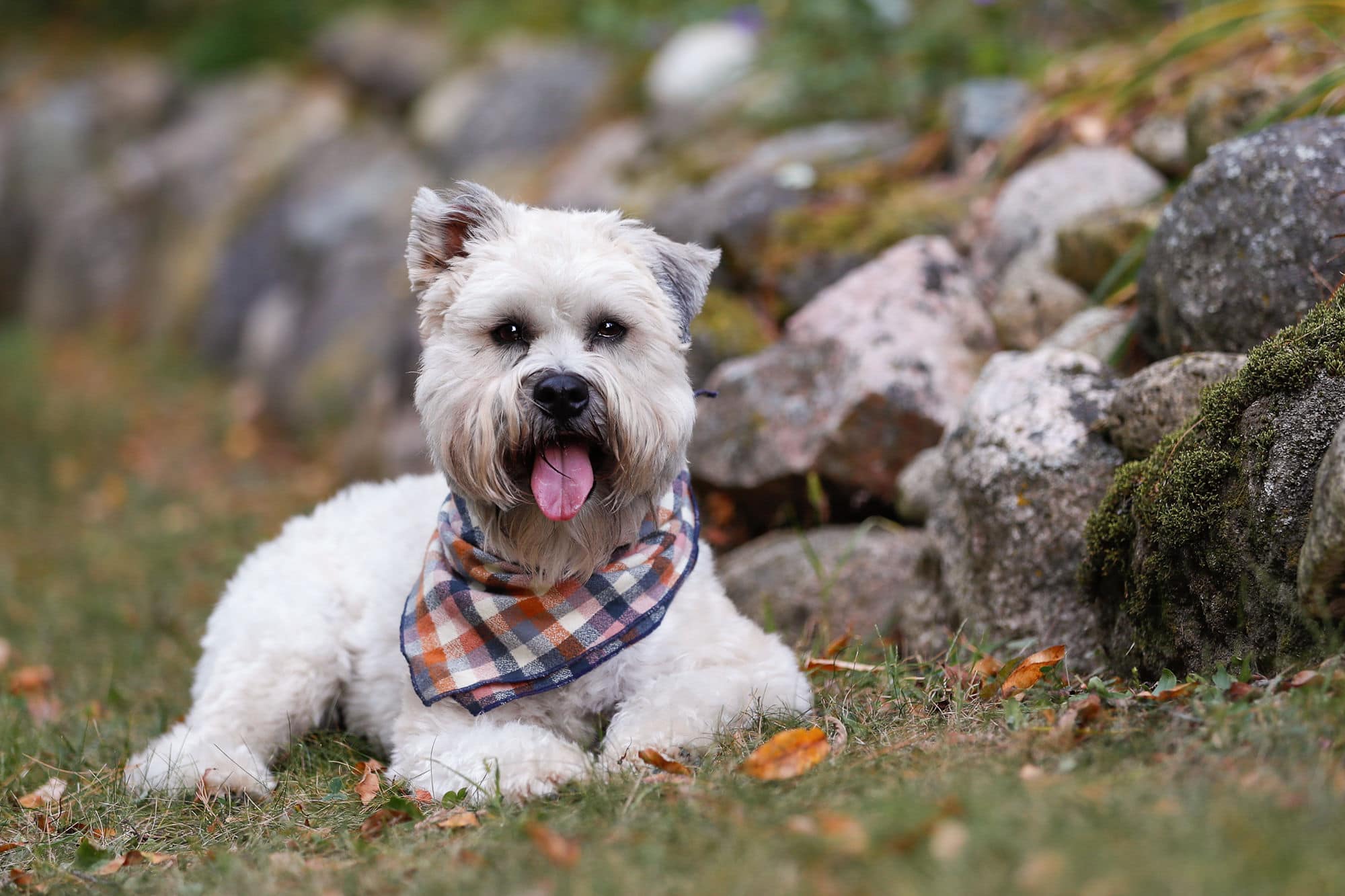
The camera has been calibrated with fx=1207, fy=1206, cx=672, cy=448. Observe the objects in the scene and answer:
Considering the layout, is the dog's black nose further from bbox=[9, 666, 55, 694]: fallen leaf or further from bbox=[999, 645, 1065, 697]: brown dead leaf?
bbox=[9, 666, 55, 694]: fallen leaf

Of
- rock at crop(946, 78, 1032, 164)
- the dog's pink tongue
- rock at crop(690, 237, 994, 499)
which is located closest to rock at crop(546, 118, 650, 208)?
rock at crop(946, 78, 1032, 164)

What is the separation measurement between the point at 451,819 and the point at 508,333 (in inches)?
55.6

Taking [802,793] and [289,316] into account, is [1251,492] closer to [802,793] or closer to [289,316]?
[802,793]

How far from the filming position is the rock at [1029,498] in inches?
160

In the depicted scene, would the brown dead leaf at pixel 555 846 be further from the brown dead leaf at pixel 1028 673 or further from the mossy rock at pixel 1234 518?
the mossy rock at pixel 1234 518

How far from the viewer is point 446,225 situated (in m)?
3.87

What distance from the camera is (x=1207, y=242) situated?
4121 mm

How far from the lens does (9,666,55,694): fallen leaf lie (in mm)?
5863

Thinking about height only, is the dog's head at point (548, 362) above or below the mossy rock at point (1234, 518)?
above


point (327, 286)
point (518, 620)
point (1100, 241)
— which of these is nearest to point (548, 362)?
point (518, 620)

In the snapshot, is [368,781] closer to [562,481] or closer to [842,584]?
[562,481]

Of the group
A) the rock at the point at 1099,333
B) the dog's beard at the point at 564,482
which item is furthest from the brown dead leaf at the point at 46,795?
the rock at the point at 1099,333

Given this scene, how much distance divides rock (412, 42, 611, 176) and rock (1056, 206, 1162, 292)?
655cm

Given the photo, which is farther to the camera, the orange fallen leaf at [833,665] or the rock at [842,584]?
the rock at [842,584]
